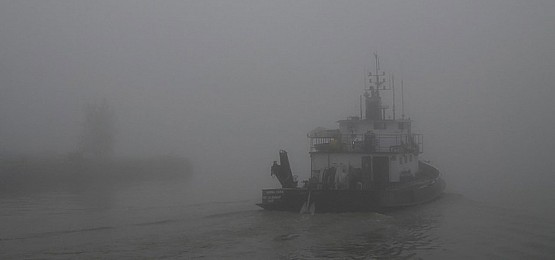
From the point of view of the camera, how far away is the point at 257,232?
64.5ft

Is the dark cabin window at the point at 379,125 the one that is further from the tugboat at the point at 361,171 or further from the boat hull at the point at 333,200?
the boat hull at the point at 333,200

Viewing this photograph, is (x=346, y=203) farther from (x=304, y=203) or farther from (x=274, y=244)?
(x=274, y=244)

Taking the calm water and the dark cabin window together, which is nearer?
the calm water

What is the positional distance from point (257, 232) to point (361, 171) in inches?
357

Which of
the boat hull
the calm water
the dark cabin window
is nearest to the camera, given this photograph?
the calm water

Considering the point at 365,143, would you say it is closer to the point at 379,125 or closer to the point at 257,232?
the point at 379,125

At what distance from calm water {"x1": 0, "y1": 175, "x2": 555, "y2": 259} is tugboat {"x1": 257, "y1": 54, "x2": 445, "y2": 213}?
76cm

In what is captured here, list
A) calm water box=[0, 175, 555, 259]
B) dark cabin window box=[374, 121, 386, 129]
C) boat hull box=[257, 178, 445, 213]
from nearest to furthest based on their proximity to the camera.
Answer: calm water box=[0, 175, 555, 259] < boat hull box=[257, 178, 445, 213] < dark cabin window box=[374, 121, 386, 129]

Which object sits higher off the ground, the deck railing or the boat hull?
the deck railing

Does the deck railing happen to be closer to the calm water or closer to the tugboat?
the tugboat

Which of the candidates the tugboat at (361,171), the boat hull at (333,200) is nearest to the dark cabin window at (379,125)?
the tugboat at (361,171)

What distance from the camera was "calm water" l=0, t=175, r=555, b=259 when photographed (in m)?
16.2

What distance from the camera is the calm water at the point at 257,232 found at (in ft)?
53.1

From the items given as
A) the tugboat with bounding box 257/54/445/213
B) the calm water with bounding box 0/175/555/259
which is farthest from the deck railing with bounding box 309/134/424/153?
Answer: the calm water with bounding box 0/175/555/259
